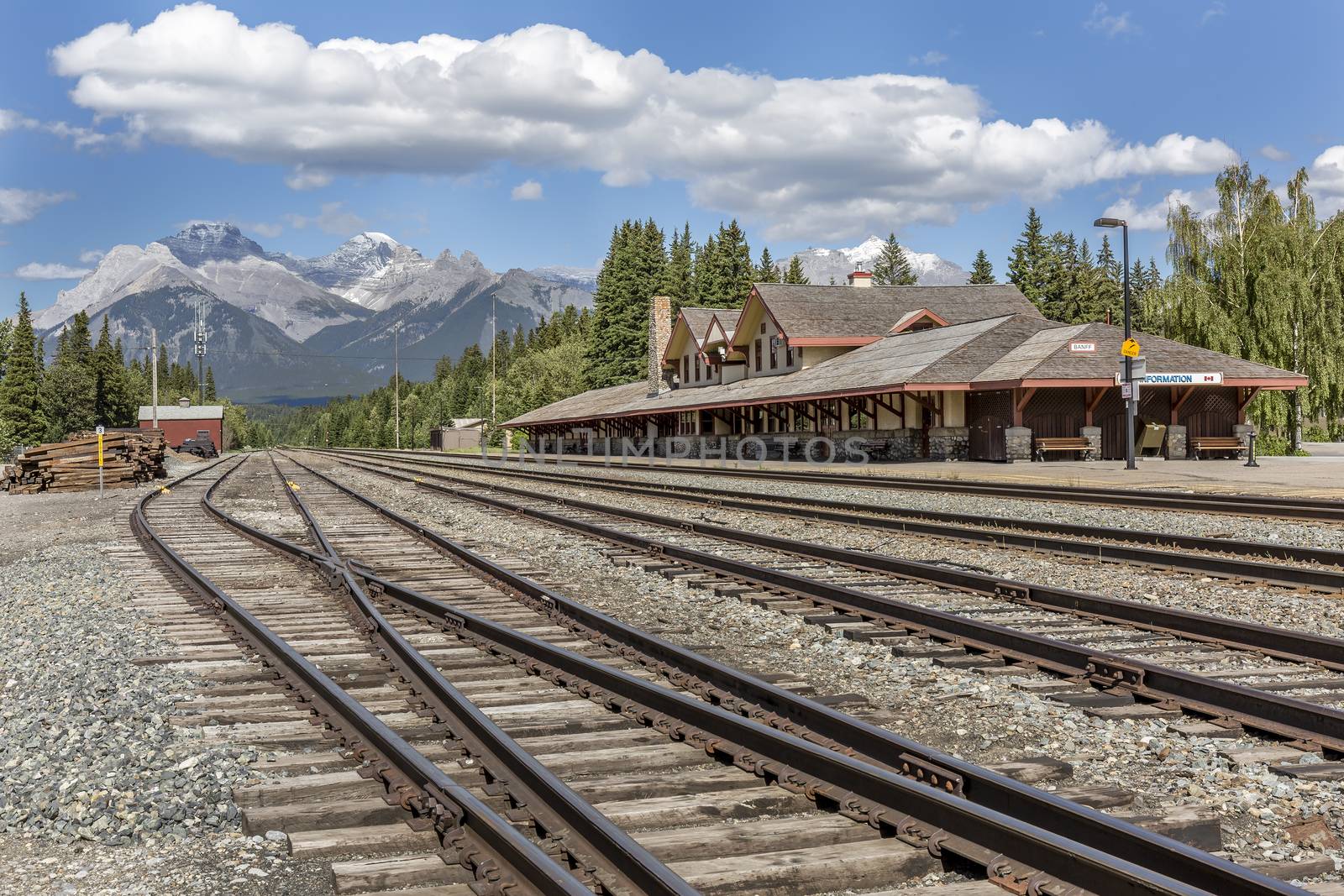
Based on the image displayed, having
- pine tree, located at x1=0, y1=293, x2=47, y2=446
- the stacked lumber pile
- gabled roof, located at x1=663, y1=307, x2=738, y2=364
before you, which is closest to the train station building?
gabled roof, located at x1=663, y1=307, x2=738, y2=364

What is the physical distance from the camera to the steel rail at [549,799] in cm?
366

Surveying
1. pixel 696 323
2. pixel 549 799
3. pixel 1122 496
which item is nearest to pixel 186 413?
pixel 696 323

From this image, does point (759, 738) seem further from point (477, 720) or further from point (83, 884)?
point (83, 884)

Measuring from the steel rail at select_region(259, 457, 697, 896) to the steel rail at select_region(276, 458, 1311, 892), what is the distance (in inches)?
54.3

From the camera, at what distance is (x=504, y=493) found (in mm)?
26156

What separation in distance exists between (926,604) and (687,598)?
7.12ft

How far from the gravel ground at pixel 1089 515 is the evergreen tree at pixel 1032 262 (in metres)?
74.3

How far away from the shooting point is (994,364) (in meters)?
36.8

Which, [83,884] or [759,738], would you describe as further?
[759,738]

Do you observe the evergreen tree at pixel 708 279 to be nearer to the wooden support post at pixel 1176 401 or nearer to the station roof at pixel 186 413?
the wooden support post at pixel 1176 401

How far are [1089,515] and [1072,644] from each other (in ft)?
35.6

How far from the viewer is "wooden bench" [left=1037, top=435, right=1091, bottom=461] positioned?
114 ft

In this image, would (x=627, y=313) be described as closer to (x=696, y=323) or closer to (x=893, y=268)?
(x=696, y=323)

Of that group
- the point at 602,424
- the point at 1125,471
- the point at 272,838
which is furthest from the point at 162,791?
the point at 602,424
